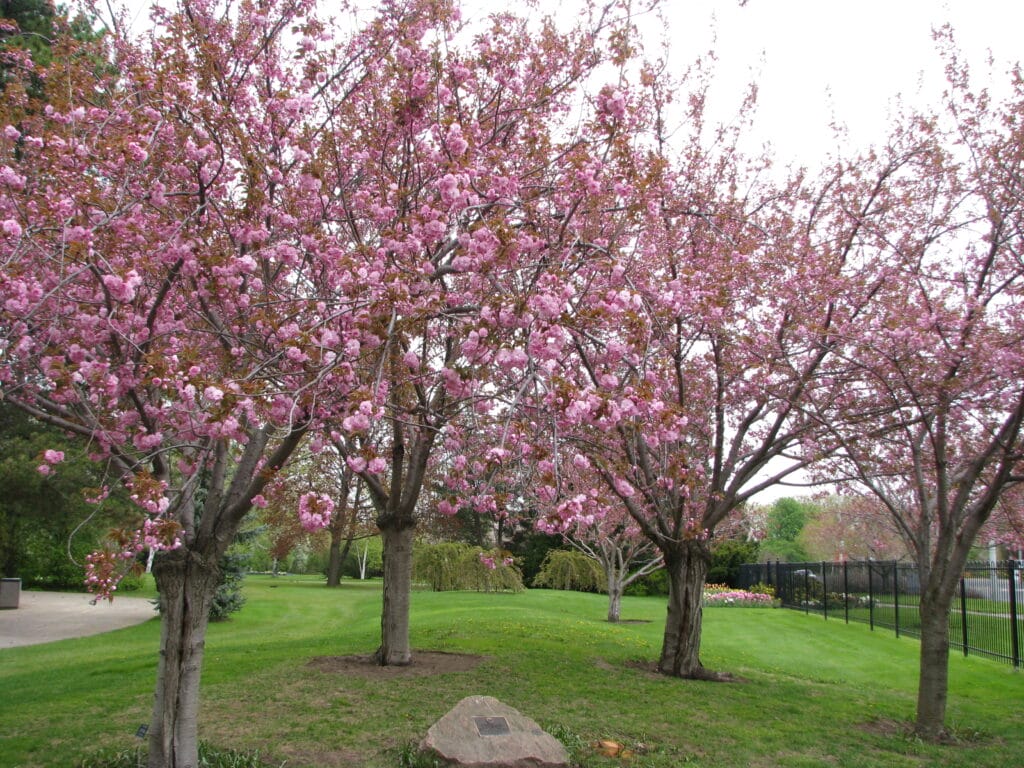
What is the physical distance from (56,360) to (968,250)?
8975mm

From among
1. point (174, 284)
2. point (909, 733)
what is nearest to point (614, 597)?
point (909, 733)

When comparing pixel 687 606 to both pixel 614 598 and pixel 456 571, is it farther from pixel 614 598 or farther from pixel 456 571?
pixel 456 571

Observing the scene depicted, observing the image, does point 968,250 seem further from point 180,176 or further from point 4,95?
point 4,95

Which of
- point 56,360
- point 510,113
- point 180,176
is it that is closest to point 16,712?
point 56,360

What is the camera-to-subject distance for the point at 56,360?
173 inches

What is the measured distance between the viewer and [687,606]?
9.73 metres

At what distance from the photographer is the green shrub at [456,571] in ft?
73.2

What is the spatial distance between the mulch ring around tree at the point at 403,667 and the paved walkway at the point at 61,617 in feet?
21.5

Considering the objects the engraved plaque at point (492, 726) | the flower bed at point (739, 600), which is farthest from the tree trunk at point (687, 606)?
the flower bed at point (739, 600)

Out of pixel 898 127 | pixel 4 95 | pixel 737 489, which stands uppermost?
pixel 898 127

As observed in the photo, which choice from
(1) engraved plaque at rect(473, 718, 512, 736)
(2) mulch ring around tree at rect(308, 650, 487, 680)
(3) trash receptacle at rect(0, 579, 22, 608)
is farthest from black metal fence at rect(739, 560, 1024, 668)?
(3) trash receptacle at rect(0, 579, 22, 608)

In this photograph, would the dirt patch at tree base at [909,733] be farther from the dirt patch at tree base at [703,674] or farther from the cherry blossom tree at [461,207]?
the cherry blossom tree at [461,207]

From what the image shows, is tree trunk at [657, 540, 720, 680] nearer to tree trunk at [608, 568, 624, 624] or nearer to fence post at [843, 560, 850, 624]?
tree trunk at [608, 568, 624, 624]

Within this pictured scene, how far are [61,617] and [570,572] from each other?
1550cm
